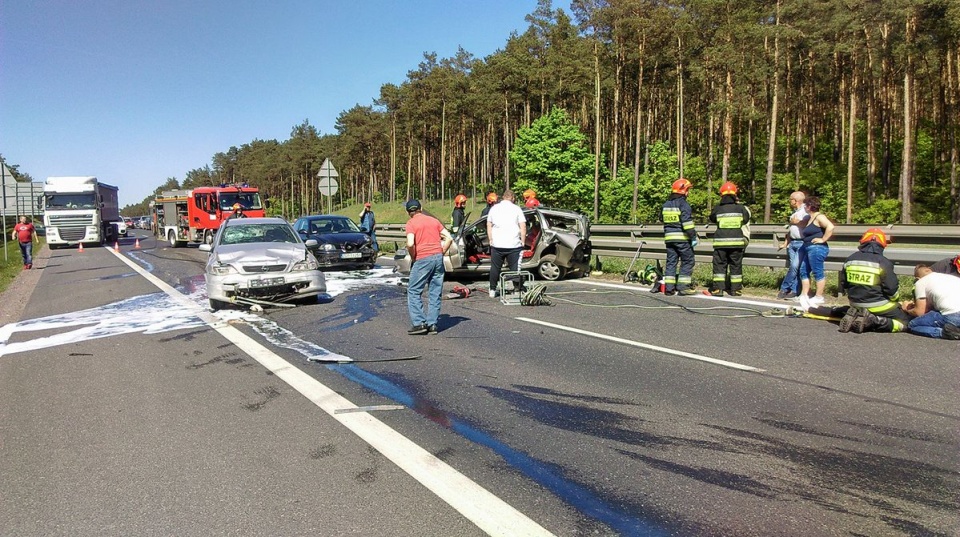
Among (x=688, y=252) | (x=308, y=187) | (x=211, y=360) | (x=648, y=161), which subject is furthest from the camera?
(x=308, y=187)

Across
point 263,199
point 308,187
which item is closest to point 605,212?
point 263,199

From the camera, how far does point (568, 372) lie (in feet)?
19.8

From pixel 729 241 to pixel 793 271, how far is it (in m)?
1.08

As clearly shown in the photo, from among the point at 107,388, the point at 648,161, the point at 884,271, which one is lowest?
the point at 107,388

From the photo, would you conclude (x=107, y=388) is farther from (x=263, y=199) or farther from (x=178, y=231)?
(x=178, y=231)

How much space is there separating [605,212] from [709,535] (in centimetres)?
4482

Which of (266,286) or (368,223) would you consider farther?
(368,223)

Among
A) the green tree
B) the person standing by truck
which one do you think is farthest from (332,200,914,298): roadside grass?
the green tree

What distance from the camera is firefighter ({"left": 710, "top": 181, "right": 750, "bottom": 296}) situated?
417 inches

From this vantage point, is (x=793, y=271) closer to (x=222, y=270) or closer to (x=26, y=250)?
(x=222, y=270)

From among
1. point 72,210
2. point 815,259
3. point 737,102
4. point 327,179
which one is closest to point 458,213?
point 815,259

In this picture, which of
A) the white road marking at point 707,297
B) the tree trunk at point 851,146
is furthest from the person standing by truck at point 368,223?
the tree trunk at point 851,146

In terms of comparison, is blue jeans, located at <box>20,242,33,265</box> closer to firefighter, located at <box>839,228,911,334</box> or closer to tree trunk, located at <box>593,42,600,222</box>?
firefighter, located at <box>839,228,911,334</box>

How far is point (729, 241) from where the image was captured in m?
10.6
